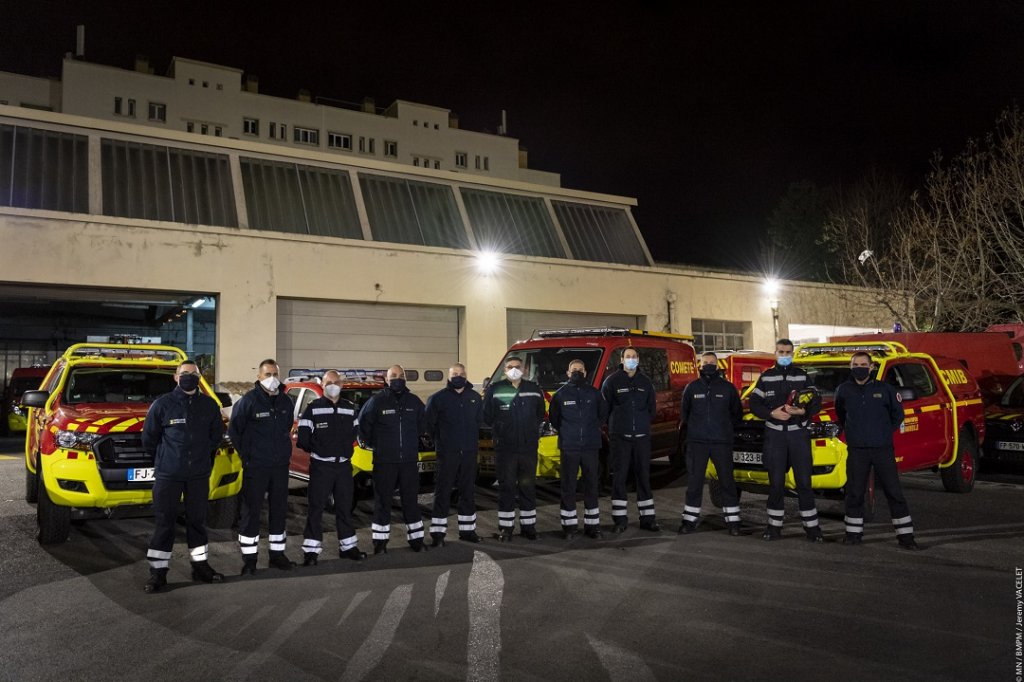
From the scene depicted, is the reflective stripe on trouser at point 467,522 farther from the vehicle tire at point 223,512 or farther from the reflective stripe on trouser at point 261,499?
the vehicle tire at point 223,512

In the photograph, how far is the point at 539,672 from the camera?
4.18 meters

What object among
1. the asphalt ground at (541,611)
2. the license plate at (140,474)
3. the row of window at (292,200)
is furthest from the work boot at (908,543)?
the row of window at (292,200)

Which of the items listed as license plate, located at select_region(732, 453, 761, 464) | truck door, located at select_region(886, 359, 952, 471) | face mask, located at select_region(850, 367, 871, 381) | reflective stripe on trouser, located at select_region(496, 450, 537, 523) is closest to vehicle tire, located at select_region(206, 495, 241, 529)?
reflective stripe on trouser, located at select_region(496, 450, 537, 523)

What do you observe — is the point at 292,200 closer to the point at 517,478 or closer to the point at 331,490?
the point at 517,478

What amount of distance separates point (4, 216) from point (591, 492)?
46.8ft

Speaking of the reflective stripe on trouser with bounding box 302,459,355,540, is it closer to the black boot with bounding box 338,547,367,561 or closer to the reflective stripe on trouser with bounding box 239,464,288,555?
the black boot with bounding box 338,547,367,561

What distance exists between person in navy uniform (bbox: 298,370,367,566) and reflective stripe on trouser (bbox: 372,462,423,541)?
27cm

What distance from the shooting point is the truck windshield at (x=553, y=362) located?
10797 millimetres

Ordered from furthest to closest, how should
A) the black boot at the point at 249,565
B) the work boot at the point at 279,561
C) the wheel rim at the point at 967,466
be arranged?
the wheel rim at the point at 967,466 < the work boot at the point at 279,561 < the black boot at the point at 249,565

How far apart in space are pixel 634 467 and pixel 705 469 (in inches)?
29.3

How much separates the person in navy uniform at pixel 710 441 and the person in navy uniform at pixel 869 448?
1.09m

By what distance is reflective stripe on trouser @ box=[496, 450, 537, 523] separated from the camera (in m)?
7.82

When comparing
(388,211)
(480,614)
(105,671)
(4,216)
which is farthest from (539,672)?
(388,211)

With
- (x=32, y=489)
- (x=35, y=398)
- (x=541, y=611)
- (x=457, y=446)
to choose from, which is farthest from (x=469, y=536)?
(x=32, y=489)
